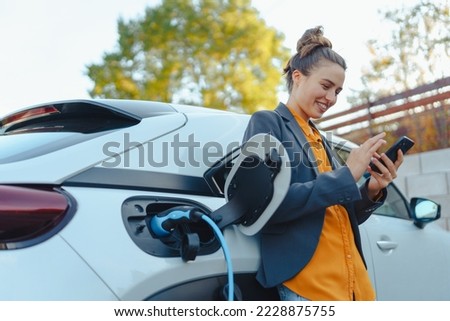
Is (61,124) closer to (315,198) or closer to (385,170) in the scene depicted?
(315,198)

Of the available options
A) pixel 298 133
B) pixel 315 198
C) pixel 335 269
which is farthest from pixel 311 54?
pixel 335 269

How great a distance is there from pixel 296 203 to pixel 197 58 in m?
20.1

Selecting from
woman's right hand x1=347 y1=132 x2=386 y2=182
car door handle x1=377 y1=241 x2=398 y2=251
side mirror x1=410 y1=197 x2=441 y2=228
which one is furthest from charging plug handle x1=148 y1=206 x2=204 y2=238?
side mirror x1=410 y1=197 x2=441 y2=228

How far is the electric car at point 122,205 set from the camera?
1.48 metres

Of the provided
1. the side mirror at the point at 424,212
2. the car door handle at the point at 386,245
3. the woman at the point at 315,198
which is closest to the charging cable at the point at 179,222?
the woman at the point at 315,198

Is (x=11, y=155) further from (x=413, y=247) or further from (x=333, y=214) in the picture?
(x=413, y=247)

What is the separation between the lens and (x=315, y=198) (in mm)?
1853

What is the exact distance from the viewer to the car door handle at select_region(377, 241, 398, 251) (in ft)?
9.17

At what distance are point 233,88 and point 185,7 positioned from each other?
375cm

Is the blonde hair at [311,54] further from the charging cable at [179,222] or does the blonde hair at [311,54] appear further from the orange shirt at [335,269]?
the charging cable at [179,222]

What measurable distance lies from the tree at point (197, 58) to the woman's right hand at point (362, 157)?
1929 centimetres

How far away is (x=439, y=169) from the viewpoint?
258 inches
